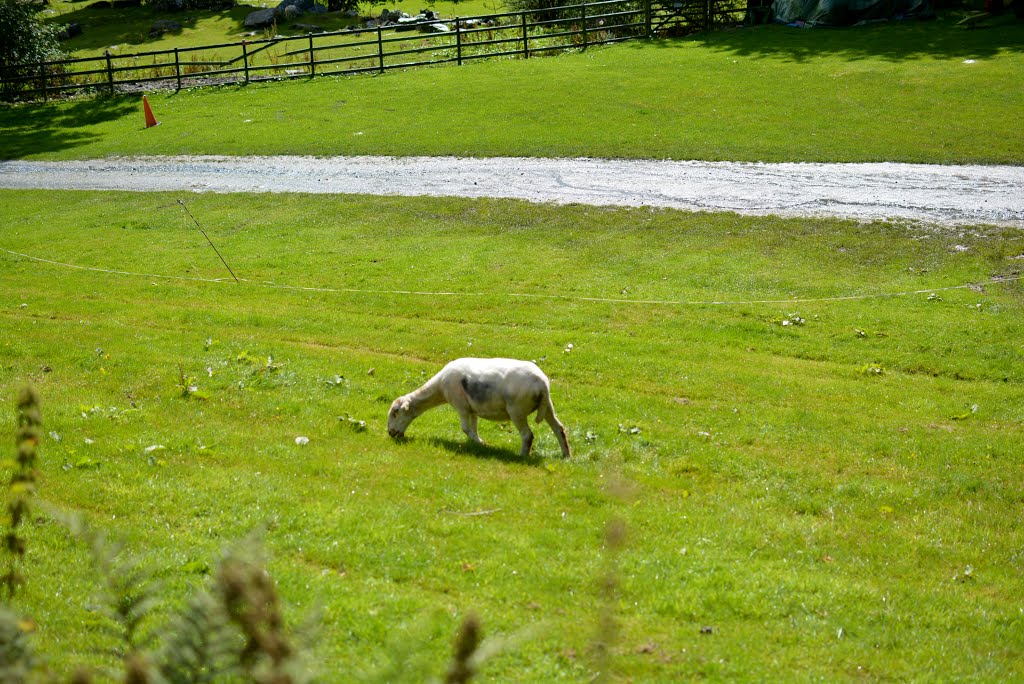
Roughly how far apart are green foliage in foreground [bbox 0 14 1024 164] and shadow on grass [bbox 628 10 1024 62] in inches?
5.8

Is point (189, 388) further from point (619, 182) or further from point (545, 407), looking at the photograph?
point (619, 182)

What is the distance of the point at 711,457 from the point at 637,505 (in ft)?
8.76

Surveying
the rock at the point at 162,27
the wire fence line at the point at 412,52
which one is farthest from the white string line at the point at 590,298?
the rock at the point at 162,27

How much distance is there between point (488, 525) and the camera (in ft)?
40.3

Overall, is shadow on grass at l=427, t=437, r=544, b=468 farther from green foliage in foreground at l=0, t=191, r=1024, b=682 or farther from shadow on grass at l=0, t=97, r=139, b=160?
shadow on grass at l=0, t=97, r=139, b=160

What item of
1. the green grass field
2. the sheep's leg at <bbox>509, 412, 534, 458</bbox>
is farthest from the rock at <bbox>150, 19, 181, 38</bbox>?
the sheep's leg at <bbox>509, 412, 534, 458</bbox>

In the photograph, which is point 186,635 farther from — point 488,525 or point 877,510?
point 877,510

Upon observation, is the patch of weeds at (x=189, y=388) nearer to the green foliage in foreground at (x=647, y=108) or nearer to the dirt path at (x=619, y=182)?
the dirt path at (x=619, y=182)

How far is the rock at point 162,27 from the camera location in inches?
3297

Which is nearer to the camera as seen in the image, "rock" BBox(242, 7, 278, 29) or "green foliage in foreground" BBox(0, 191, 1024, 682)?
"green foliage in foreground" BBox(0, 191, 1024, 682)

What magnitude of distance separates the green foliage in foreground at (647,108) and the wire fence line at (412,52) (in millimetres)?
2204

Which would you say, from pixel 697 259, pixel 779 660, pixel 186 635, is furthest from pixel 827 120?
pixel 186 635

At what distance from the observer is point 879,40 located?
5481 cm

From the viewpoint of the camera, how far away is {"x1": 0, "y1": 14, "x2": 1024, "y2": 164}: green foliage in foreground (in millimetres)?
39906
